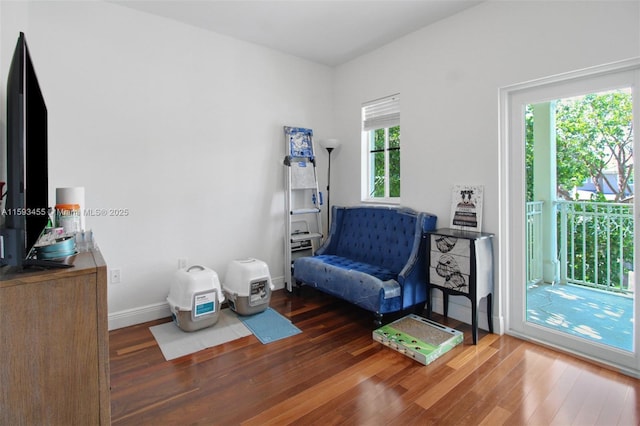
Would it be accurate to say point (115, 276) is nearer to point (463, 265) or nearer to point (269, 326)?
point (269, 326)

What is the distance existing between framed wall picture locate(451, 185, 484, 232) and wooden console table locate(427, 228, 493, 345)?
0.09 meters

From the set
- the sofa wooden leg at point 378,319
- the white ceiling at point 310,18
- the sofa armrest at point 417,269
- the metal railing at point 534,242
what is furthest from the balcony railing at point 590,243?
the white ceiling at point 310,18

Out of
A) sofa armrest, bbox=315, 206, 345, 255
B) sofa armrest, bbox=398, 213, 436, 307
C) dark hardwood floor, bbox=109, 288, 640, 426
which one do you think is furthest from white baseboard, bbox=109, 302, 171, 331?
→ sofa armrest, bbox=398, 213, 436, 307

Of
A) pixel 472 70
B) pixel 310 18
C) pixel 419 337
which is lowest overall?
pixel 419 337

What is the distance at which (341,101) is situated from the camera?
4.17 m

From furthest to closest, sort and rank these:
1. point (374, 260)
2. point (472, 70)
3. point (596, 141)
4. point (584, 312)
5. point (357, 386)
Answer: point (374, 260), point (472, 70), point (584, 312), point (596, 141), point (357, 386)

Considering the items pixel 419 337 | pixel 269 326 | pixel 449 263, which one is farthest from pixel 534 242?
pixel 269 326

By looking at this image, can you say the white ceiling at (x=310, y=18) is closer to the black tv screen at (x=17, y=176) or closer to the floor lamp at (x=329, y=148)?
the floor lamp at (x=329, y=148)

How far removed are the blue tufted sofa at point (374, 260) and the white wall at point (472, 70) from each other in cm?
29

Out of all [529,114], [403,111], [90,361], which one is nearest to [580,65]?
[529,114]

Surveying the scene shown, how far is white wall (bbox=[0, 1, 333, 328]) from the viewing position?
2.58 meters

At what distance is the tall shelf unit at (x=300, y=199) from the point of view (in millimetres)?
3756

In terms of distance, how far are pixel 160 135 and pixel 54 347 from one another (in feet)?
7.47

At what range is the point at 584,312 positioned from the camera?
7.95 ft
